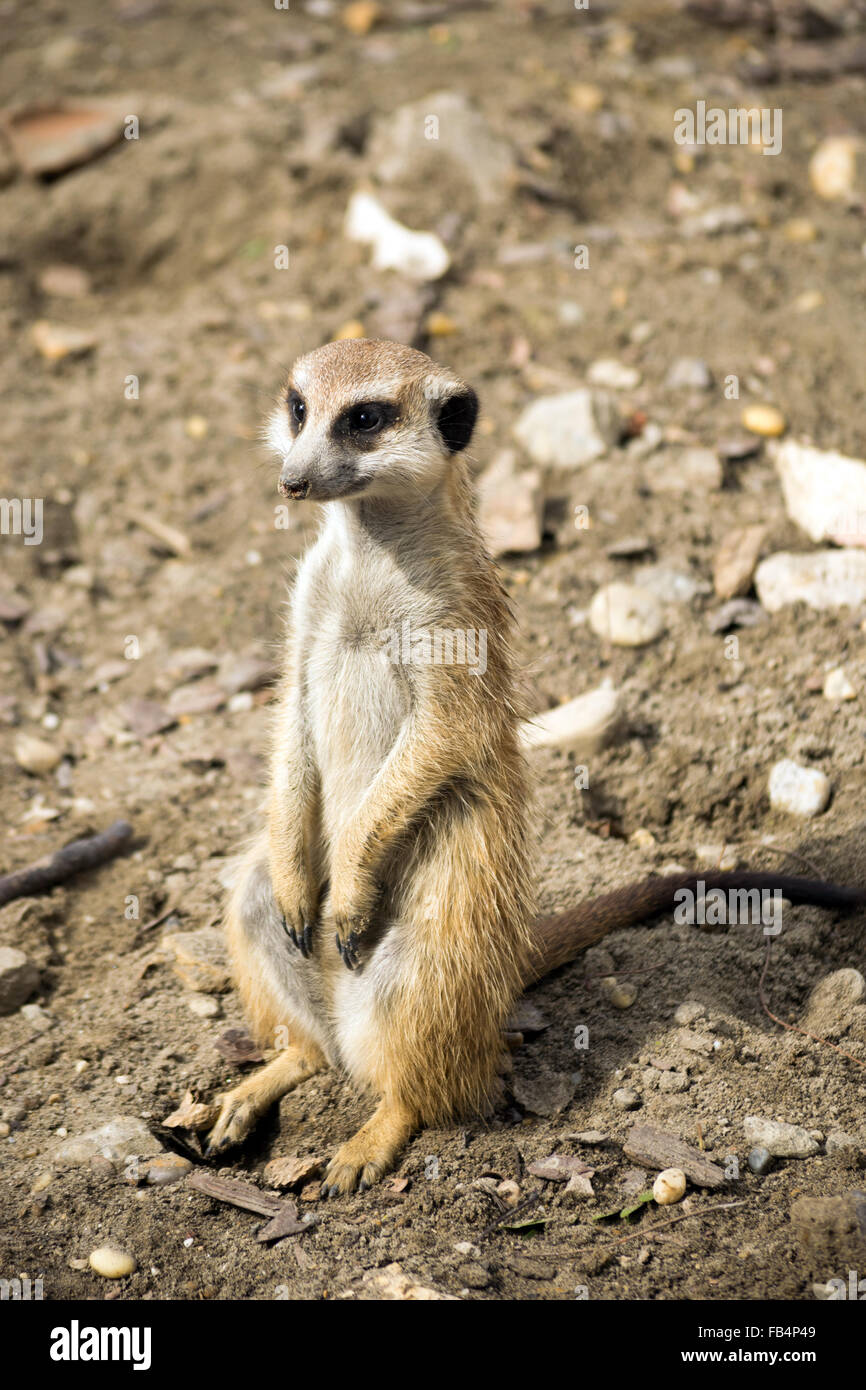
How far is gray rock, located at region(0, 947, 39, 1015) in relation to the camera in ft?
11.2

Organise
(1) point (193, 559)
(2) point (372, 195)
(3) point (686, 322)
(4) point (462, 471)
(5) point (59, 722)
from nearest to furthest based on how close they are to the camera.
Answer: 1. (4) point (462, 471)
2. (5) point (59, 722)
3. (1) point (193, 559)
4. (3) point (686, 322)
5. (2) point (372, 195)

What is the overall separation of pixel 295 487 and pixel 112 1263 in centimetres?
170

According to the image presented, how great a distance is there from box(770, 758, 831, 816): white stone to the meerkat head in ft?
5.44

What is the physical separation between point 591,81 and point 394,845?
17.4 feet

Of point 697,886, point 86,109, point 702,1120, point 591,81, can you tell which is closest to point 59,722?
point 697,886

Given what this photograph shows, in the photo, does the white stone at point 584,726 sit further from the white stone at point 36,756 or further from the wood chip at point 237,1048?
the white stone at point 36,756

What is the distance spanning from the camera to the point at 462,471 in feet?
10.6

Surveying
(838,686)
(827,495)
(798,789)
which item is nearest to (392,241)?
(827,495)

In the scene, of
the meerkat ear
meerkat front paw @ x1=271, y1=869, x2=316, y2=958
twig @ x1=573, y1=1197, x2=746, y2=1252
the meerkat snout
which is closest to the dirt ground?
twig @ x1=573, y1=1197, x2=746, y2=1252

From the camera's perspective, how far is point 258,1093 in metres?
3.19

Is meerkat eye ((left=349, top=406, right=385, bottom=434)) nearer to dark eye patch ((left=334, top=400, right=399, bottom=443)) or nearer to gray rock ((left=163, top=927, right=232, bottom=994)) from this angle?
dark eye patch ((left=334, top=400, right=399, bottom=443))

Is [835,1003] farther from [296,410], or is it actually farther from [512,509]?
[512,509]

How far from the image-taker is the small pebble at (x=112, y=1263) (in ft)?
8.63

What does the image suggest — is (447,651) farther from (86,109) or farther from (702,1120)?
(86,109)
